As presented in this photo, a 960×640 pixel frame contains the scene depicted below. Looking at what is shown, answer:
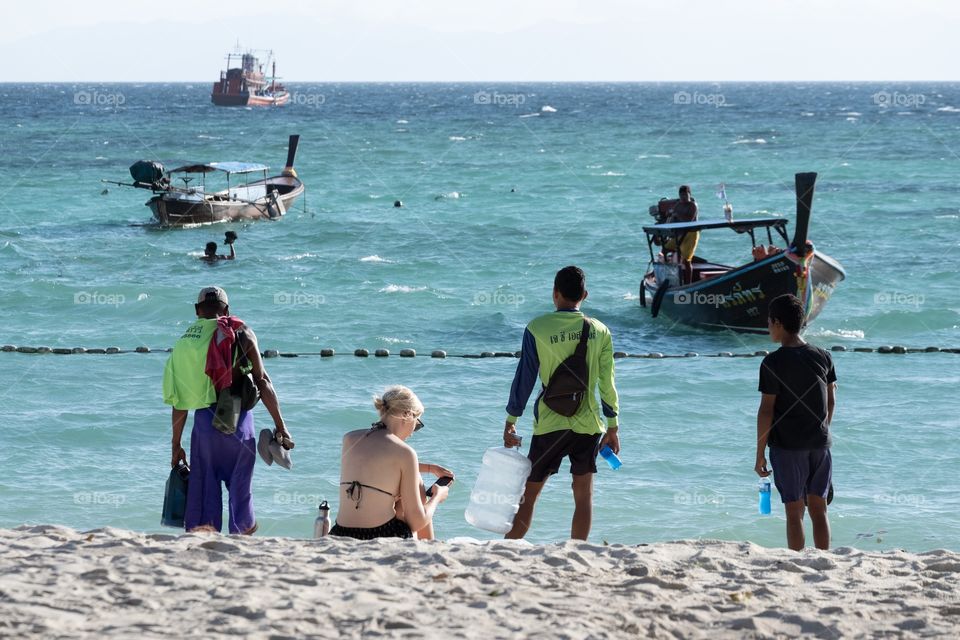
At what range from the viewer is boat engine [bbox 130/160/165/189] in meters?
28.6

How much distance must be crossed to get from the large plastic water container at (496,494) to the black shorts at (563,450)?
154 mm

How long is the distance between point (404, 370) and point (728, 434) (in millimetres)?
A: 4392

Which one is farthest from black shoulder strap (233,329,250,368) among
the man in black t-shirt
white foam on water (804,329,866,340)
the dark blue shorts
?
white foam on water (804,329,866,340)

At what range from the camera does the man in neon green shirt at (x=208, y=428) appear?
658 cm

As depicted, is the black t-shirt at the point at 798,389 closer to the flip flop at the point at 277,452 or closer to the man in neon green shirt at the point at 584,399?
the man in neon green shirt at the point at 584,399

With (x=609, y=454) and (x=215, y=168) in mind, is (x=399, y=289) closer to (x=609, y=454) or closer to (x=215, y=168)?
(x=215, y=168)

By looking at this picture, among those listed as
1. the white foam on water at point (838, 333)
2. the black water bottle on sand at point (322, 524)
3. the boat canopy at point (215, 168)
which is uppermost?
the boat canopy at point (215, 168)

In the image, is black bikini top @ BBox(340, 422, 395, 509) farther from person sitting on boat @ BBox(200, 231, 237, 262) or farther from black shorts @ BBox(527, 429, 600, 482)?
person sitting on boat @ BBox(200, 231, 237, 262)

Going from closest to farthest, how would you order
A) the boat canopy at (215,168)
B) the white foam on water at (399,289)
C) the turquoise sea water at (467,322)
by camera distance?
the turquoise sea water at (467,322) → the white foam on water at (399,289) → the boat canopy at (215,168)

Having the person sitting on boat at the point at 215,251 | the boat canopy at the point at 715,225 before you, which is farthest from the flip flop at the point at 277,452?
the person sitting on boat at the point at 215,251

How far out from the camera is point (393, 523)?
6.29 metres

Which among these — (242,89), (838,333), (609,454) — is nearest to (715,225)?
(838,333)

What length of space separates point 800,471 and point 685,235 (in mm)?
12317

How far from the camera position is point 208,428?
6605 mm
